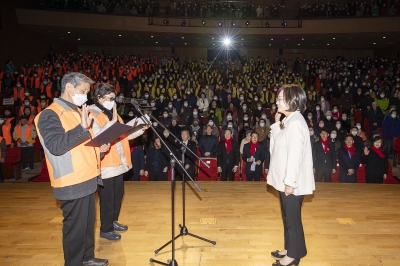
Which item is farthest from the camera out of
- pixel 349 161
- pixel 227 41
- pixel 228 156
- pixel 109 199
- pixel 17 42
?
pixel 227 41

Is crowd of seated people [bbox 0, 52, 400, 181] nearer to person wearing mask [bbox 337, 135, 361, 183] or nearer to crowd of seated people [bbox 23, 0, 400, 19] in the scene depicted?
person wearing mask [bbox 337, 135, 361, 183]

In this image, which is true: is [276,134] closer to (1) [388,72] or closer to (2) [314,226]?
(2) [314,226]

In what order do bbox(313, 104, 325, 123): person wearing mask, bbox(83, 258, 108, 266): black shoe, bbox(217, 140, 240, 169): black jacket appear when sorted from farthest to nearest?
1. bbox(313, 104, 325, 123): person wearing mask
2. bbox(217, 140, 240, 169): black jacket
3. bbox(83, 258, 108, 266): black shoe

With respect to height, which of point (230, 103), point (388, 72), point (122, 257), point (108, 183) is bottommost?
point (122, 257)

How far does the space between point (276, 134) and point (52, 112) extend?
1750 mm

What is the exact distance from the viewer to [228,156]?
6352 mm

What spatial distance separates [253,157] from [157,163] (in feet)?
6.13

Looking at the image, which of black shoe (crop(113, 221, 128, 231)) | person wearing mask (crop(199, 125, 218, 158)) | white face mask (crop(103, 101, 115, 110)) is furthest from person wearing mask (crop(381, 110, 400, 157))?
white face mask (crop(103, 101, 115, 110))

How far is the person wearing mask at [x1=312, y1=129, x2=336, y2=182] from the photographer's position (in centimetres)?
603

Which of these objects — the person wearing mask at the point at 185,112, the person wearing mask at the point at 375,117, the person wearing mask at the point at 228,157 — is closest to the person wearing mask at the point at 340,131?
the person wearing mask at the point at 375,117

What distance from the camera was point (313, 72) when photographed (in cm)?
1775

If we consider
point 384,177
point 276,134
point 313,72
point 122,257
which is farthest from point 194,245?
point 313,72

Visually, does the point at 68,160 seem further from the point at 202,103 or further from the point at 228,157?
the point at 202,103

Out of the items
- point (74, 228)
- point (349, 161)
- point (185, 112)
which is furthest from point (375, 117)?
point (74, 228)
